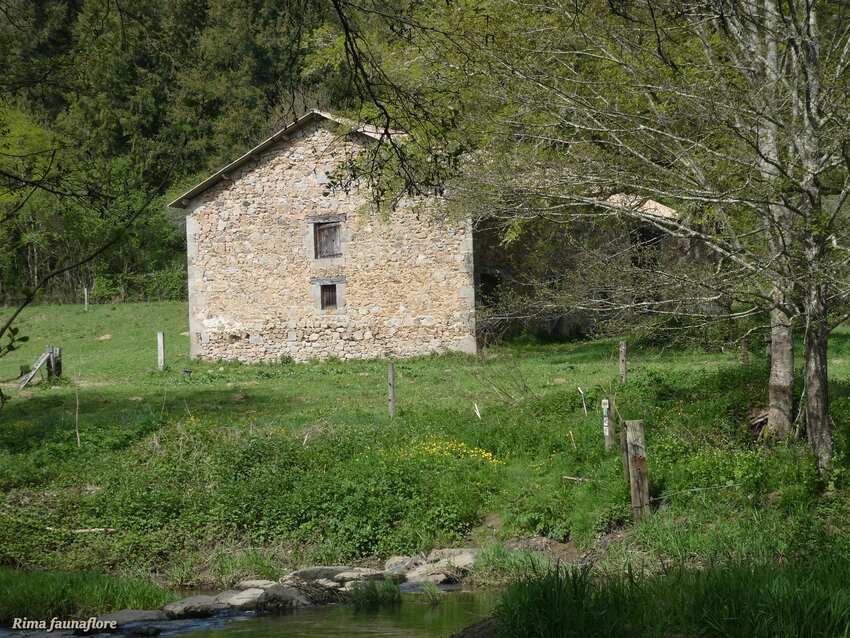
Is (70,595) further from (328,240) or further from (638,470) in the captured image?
(328,240)

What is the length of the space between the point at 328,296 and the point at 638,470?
57.8 ft

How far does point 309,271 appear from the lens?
90.8ft

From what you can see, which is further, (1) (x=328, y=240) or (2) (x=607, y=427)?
(1) (x=328, y=240)

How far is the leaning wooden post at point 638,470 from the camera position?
10930 millimetres

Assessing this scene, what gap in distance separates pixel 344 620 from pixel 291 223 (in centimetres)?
1914

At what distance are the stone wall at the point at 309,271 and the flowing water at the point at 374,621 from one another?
1673 centimetres

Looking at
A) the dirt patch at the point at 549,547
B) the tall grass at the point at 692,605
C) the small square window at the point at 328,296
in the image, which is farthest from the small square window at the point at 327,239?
the tall grass at the point at 692,605

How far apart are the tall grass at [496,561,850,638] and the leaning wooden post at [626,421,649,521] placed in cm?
372

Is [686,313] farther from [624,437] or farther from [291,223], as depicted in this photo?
[291,223]

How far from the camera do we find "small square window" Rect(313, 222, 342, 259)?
2752 cm

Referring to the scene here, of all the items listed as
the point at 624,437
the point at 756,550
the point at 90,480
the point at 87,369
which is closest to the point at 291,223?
the point at 87,369

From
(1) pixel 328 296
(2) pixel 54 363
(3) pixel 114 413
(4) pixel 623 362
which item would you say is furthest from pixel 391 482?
(1) pixel 328 296

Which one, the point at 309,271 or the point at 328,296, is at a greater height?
the point at 309,271

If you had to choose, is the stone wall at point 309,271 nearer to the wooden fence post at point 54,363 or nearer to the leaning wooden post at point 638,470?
the wooden fence post at point 54,363
